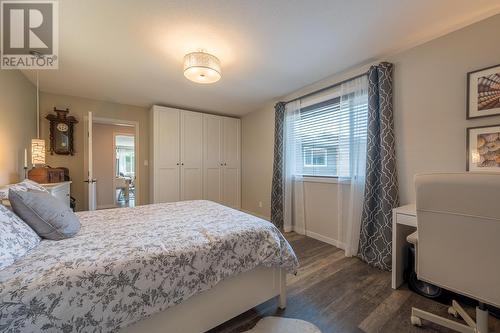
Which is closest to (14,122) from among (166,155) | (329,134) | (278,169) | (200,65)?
(166,155)

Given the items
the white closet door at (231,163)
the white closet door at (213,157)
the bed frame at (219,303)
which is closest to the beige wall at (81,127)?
the white closet door at (213,157)

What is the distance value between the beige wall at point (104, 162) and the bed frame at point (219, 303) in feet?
17.1

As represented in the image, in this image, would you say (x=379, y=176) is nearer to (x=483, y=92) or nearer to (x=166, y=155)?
(x=483, y=92)

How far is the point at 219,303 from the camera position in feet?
4.38

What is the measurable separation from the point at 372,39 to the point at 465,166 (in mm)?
1463

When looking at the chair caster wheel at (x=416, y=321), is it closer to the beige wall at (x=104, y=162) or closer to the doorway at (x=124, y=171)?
the doorway at (x=124, y=171)

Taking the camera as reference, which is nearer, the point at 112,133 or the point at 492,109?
the point at 492,109

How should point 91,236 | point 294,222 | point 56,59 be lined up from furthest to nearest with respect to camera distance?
point 294,222, point 56,59, point 91,236

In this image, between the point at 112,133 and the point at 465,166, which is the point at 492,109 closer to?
the point at 465,166

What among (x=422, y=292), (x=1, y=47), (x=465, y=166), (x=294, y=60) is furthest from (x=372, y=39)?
(x=1, y=47)

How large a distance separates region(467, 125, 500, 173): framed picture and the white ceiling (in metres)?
0.96

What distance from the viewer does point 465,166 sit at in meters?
1.78

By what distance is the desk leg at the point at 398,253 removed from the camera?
1.85 metres

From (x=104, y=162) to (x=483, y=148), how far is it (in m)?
7.09
